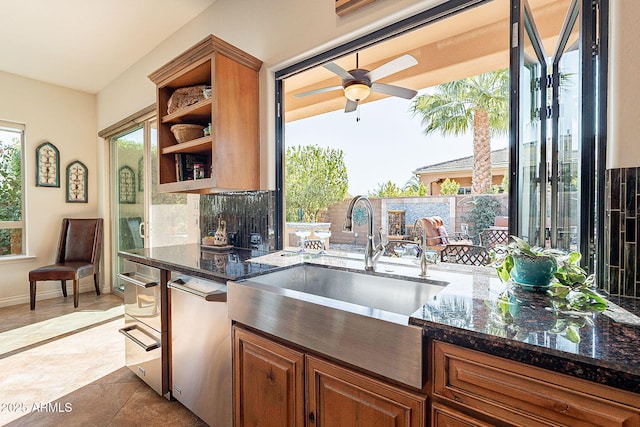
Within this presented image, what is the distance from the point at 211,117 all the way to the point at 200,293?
1.26 metres

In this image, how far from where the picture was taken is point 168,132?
8.12ft

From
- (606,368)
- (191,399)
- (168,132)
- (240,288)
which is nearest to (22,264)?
(168,132)

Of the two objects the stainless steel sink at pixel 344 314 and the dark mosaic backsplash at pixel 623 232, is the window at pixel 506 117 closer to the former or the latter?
the dark mosaic backsplash at pixel 623 232

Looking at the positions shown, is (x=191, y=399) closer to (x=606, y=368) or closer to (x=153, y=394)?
(x=153, y=394)

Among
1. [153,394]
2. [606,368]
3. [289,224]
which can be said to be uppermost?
[289,224]

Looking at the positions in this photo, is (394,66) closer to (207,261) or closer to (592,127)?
(592,127)

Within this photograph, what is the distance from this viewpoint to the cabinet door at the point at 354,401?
2.85 feet

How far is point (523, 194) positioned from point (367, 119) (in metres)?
1.63

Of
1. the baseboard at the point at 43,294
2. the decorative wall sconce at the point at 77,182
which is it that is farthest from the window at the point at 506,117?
the baseboard at the point at 43,294

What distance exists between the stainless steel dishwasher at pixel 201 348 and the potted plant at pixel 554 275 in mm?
1205

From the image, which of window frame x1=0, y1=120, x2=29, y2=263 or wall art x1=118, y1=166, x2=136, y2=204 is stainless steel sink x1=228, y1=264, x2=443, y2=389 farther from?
window frame x1=0, y1=120, x2=29, y2=263

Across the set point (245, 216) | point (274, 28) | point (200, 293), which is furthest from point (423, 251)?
point (274, 28)

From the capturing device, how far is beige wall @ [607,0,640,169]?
984 mm

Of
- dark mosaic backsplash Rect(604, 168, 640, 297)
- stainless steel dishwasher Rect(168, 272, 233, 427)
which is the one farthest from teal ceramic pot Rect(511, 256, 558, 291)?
stainless steel dishwasher Rect(168, 272, 233, 427)
